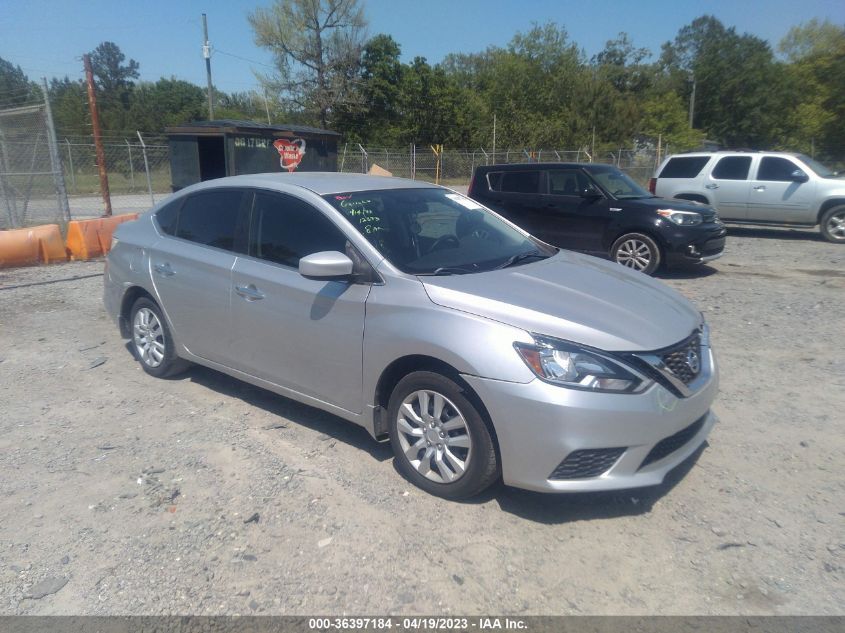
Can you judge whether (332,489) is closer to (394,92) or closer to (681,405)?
(681,405)

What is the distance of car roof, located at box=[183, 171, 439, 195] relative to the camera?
4363mm

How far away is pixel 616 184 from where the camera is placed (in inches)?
396

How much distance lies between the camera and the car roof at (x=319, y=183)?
4363mm

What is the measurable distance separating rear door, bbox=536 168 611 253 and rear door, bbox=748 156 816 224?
5.76m

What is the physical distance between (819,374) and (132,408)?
550 centimetres

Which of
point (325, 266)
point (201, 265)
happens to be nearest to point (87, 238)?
point (201, 265)

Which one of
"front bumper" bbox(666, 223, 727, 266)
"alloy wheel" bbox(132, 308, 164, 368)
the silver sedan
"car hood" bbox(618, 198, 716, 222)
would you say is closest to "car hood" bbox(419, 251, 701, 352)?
the silver sedan

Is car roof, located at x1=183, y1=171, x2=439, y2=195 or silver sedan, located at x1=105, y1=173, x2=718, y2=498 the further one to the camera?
car roof, located at x1=183, y1=171, x2=439, y2=195

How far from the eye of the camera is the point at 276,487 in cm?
371

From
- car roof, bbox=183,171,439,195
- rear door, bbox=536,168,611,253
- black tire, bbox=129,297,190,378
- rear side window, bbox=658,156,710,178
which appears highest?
car roof, bbox=183,171,439,195

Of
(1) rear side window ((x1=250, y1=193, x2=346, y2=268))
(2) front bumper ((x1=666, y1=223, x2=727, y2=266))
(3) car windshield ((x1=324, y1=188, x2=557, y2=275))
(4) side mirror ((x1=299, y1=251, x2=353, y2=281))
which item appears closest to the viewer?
(4) side mirror ((x1=299, y1=251, x2=353, y2=281))

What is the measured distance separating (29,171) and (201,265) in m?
10.6

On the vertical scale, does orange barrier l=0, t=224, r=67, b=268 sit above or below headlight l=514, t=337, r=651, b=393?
below

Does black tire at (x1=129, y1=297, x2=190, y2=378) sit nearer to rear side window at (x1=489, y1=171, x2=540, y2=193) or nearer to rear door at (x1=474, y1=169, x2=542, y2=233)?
rear door at (x1=474, y1=169, x2=542, y2=233)
